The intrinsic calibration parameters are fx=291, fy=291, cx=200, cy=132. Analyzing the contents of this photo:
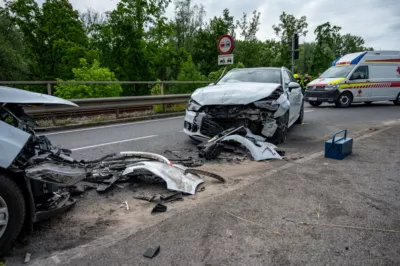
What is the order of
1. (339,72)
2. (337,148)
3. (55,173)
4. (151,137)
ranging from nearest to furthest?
(55,173), (337,148), (151,137), (339,72)

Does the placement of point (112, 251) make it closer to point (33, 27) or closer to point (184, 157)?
point (184, 157)

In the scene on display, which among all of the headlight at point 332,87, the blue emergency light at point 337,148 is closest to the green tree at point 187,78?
the headlight at point 332,87

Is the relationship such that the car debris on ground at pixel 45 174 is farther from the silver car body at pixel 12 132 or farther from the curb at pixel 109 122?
the curb at pixel 109 122

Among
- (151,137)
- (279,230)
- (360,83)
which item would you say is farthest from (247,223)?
(360,83)

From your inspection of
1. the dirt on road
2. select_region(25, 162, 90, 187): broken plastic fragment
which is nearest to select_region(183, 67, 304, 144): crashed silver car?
the dirt on road

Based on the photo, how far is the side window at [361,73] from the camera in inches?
543

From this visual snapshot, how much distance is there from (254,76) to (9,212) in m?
5.91

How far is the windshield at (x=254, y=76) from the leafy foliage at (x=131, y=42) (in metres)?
9.38

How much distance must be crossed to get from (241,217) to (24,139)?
6.71 ft

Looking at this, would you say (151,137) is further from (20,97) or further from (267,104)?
(20,97)

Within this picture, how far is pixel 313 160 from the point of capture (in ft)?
15.9

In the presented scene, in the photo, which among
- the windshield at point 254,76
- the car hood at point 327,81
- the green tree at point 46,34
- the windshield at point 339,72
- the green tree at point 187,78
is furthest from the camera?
the green tree at point 46,34

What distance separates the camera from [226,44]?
38.2 feet

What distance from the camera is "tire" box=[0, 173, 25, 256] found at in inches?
86.9
